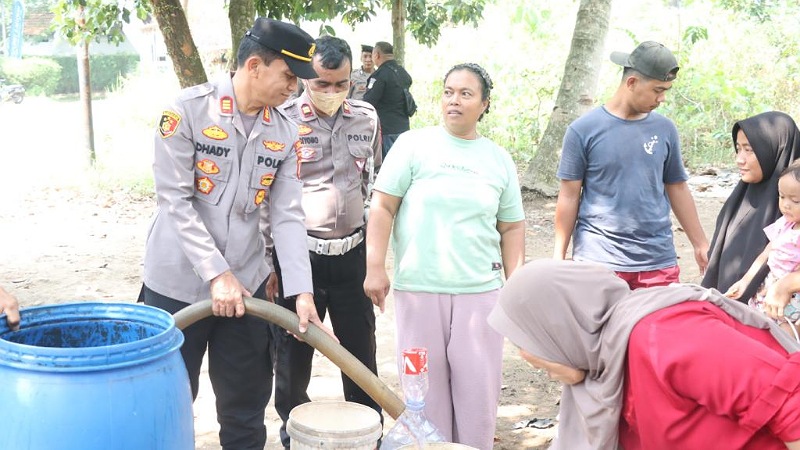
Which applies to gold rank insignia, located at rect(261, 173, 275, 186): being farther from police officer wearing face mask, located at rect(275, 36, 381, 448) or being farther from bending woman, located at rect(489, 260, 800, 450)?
bending woman, located at rect(489, 260, 800, 450)

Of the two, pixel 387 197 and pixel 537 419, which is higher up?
pixel 387 197

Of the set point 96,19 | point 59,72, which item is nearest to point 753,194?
point 96,19

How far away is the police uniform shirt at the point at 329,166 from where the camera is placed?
3.52 m

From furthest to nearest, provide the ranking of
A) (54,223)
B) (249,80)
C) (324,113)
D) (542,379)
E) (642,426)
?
(54,223) < (542,379) < (324,113) < (249,80) < (642,426)

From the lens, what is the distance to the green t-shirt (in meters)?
3.15

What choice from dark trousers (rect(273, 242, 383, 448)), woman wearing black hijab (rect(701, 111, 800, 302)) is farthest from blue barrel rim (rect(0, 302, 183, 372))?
woman wearing black hijab (rect(701, 111, 800, 302))

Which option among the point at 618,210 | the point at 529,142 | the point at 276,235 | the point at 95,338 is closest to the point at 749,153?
the point at 618,210

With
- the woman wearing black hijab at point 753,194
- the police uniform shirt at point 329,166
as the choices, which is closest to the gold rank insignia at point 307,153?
the police uniform shirt at point 329,166

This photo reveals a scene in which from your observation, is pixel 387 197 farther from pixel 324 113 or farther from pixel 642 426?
pixel 642 426

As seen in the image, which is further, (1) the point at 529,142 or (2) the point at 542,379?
(1) the point at 529,142

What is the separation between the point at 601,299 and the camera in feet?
6.87

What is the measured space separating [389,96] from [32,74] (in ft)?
66.9

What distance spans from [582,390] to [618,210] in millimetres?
1681

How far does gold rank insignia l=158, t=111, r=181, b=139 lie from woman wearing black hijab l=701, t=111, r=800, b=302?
92.5 inches
